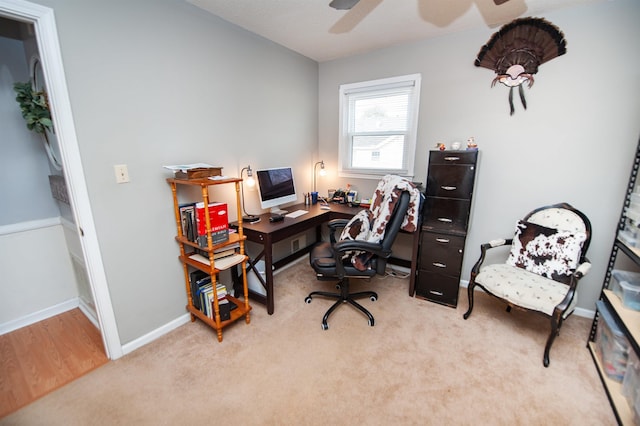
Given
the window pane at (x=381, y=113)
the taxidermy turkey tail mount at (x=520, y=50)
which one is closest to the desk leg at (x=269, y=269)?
the window pane at (x=381, y=113)

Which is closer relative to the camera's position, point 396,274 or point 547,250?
point 547,250

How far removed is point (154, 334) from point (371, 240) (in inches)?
69.5

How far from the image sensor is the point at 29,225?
2098 millimetres

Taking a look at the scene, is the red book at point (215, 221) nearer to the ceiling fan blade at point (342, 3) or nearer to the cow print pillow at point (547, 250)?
the ceiling fan blade at point (342, 3)

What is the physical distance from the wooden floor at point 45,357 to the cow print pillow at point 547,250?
10.4 feet

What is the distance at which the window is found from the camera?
2.78 meters

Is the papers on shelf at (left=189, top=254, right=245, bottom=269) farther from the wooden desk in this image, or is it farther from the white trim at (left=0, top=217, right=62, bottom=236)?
the white trim at (left=0, top=217, right=62, bottom=236)

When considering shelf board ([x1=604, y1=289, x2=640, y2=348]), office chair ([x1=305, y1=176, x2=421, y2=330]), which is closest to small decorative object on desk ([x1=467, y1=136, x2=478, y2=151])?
office chair ([x1=305, y1=176, x2=421, y2=330])

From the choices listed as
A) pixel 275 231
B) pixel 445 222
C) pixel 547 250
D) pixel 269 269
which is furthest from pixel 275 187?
pixel 547 250

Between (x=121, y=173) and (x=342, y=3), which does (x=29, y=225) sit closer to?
(x=121, y=173)

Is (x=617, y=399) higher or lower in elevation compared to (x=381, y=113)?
lower

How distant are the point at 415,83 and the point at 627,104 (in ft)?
5.09

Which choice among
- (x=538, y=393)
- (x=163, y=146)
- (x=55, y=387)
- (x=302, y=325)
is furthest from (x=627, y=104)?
(x=55, y=387)

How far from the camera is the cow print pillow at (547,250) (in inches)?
77.8
